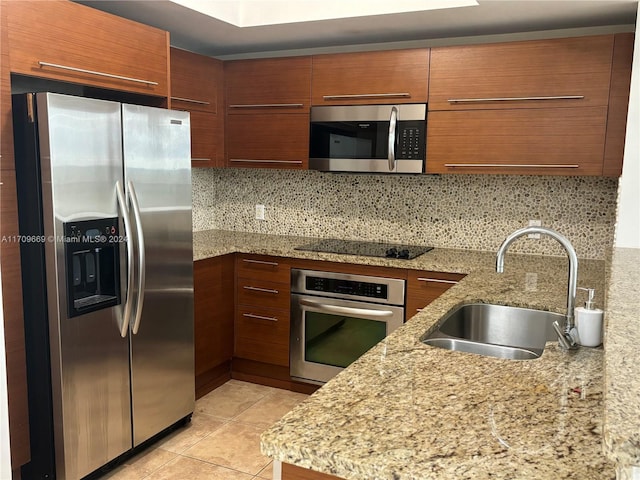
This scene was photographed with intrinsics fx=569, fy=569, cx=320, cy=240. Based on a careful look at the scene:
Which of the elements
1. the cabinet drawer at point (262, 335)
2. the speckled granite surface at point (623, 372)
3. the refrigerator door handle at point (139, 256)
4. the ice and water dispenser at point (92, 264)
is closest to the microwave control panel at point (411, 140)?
the cabinet drawer at point (262, 335)

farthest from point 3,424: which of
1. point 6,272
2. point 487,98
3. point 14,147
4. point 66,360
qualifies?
point 487,98

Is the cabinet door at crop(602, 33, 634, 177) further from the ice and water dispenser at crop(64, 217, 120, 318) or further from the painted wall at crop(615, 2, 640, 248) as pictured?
the ice and water dispenser at crop(64, 217, 120, 318)

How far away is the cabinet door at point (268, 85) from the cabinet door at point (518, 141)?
2.90 ft

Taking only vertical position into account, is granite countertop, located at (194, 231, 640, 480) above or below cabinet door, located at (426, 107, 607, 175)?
below

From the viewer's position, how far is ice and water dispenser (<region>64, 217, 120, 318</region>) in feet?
7.65

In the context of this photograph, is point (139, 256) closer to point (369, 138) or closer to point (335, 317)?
point (335, 317)

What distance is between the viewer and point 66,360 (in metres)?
2.36

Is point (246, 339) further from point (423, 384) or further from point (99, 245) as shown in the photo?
point (423, 384)

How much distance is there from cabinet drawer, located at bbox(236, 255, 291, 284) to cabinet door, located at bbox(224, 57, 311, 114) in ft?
3.24

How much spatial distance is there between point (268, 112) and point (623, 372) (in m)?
3.27

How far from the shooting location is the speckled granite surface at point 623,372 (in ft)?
2.09

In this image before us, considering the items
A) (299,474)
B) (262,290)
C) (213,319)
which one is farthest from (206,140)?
(299,474)

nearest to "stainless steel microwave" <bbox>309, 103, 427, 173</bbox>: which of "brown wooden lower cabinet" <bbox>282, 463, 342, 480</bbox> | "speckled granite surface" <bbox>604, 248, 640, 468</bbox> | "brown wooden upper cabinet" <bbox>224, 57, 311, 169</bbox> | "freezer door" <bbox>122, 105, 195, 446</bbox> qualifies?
"brown wooden upper cabinet" <bbox>224, 57, 311, 169</bbox>

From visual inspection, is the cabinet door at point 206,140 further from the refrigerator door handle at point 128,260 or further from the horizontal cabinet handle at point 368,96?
the refrigerator door handle at point 128,260
